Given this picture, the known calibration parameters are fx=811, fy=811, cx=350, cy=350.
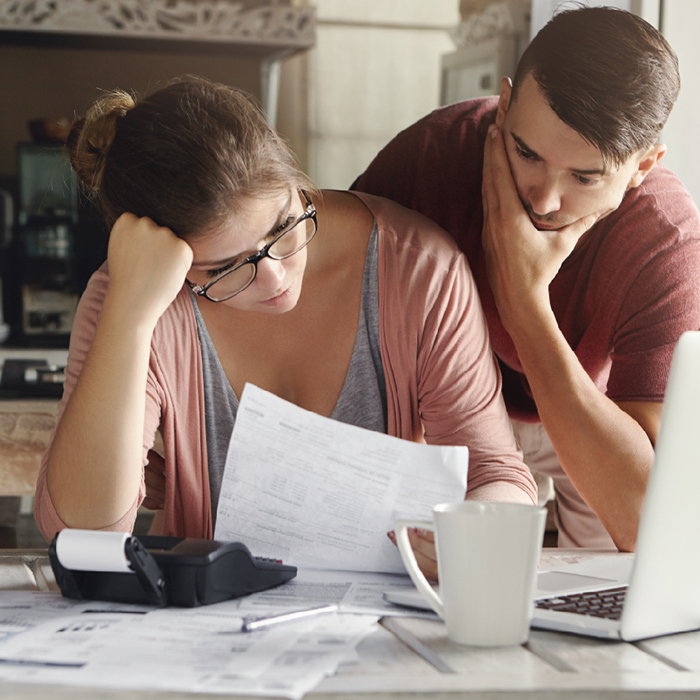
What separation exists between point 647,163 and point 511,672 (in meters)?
0.83

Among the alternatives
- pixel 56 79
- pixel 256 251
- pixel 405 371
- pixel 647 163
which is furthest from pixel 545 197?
pixel 56 79

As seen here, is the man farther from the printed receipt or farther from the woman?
the printed receipt

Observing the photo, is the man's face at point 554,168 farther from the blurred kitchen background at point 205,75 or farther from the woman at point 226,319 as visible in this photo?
the blurred kitchen background at point 205,75

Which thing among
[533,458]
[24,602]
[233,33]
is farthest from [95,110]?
[233,33]

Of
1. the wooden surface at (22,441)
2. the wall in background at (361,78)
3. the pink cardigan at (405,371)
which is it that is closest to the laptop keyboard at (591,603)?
the pink cardigan at (405,371)

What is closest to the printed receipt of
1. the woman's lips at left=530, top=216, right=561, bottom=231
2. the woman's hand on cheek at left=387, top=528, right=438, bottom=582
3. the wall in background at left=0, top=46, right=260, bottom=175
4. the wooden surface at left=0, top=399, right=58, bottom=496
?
the woman's hand on cheek at left=387, top=528, right=438, bottom=582

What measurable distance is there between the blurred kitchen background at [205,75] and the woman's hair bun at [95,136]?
1.19 metres

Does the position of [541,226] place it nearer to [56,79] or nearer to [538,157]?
[538,157]

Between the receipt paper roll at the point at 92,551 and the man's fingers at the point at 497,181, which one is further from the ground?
the man's fingers at the point at 497,181

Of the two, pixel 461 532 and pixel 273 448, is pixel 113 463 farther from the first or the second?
pixel 461 532

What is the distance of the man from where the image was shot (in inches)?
40.2

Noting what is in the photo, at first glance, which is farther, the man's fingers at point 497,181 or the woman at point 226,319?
the man's fingers at point 497,181

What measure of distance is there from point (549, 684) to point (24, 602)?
445 millimetres

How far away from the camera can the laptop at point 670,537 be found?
57 cm
